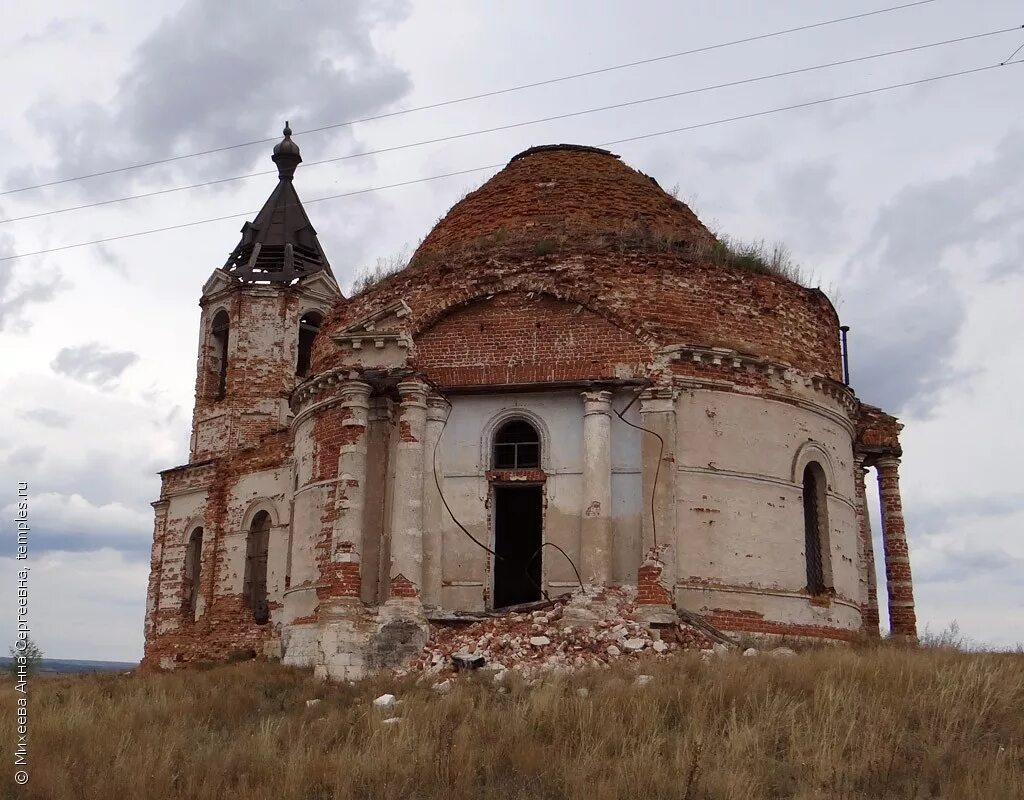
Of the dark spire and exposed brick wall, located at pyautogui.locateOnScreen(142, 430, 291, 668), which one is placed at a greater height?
the dark spire

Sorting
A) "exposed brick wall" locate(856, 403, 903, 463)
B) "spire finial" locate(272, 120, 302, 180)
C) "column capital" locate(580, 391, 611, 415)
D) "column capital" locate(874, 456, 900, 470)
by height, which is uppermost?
"spire finial" locate(272, 120, 302, 180)

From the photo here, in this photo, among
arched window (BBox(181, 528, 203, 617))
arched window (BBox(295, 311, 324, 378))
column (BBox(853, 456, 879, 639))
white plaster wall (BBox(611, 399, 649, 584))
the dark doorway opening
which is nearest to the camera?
white plaster wall (BBox(611, 399, 649, 584))

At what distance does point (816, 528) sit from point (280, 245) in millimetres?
16414

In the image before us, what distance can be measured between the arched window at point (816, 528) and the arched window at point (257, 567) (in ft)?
37.0

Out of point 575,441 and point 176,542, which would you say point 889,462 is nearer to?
point 575,441

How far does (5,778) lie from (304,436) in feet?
29.3

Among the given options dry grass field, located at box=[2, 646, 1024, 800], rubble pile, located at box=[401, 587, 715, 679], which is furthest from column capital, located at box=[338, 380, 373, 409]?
dry grass field, located at box=[2, 646, 1024, 800]

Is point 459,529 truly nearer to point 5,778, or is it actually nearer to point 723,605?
point 723,605

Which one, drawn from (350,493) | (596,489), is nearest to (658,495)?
(596,489)

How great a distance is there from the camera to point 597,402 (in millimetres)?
13906

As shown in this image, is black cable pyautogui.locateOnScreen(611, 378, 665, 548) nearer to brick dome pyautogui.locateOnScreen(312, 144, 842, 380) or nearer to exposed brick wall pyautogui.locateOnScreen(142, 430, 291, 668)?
brick dome pyautogui.locateOnScreen(312, 144, 842, 380)

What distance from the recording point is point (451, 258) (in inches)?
603

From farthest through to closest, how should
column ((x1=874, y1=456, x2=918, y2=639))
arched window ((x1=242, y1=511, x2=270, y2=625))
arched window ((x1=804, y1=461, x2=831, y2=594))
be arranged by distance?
arched window ((x1=242, y1=511, x2=270, y2=625)) < column ((x1=874, y1=456, x2=918, y2=639)) < arched window ((x1=804, y1=461, x2=831, y2=594))

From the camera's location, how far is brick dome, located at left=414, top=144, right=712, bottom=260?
15969 mm
